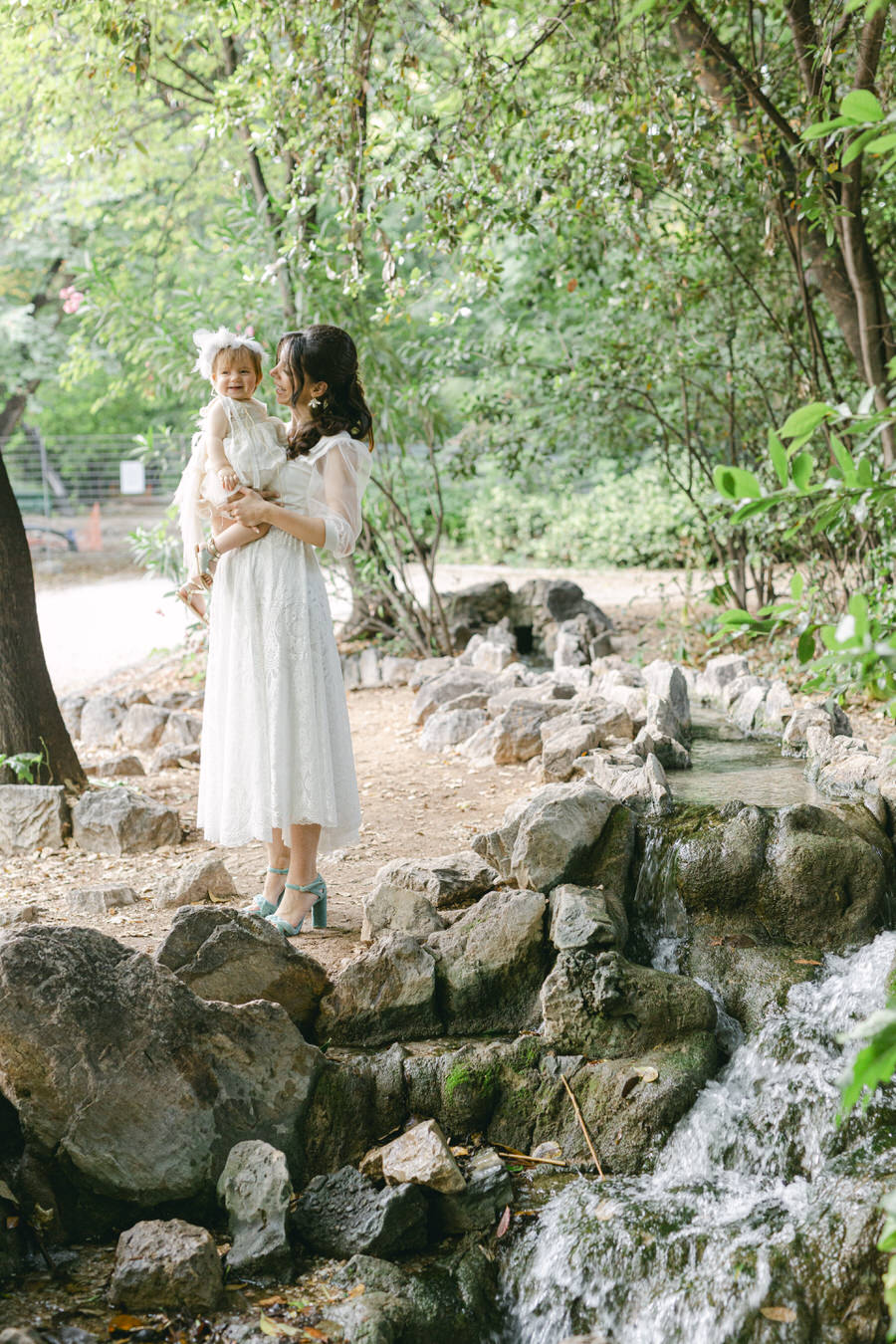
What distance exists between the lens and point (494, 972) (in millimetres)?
3219

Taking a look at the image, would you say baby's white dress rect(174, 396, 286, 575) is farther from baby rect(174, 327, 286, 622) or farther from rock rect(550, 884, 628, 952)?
rock rect(550, 884, 628, 952)

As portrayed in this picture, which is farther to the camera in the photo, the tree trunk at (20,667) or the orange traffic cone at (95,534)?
the orange traffic cone at (95,534)

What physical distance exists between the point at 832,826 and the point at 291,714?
1.74 m

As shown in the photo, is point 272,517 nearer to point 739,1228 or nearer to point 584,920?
point 584,920

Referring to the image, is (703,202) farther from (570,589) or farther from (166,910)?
(166,910)

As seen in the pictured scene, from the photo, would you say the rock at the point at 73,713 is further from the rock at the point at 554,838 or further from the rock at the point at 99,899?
the rock at the point at 554,838

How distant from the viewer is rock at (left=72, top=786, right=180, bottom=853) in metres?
4.55

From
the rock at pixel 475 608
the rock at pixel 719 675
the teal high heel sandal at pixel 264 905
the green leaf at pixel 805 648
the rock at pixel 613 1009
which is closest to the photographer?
the green leaf at pixel 805 648

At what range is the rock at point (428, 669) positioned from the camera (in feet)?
24.2

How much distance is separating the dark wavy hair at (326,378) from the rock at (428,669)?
3938mm

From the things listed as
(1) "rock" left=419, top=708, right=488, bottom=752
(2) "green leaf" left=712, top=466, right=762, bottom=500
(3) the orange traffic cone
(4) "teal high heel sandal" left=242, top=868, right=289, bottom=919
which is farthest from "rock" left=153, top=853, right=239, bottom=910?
(3) the orange traffic cone

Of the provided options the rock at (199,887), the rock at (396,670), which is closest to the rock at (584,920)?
the rock at (199,887)

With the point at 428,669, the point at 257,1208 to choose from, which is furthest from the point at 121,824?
the point at 428,669

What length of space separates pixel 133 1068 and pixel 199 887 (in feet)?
3.74
